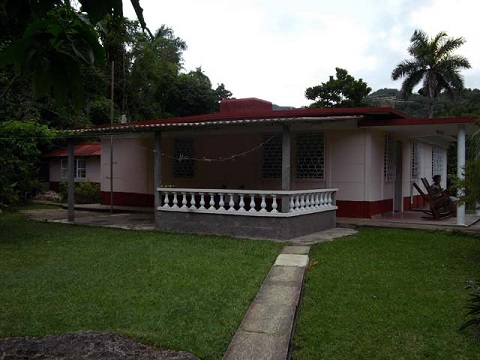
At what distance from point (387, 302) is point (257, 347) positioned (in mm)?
2026

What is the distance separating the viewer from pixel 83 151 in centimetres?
2159

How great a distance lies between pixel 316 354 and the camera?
3.76 meters

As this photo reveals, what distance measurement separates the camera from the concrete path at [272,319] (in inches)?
144

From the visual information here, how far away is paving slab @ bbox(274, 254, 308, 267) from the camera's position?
22.9 ft

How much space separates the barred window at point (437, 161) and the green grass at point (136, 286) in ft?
38.0

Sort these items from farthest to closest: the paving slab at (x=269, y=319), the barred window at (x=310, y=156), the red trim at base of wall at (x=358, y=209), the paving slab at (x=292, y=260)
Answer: the barred window at (x=310, y=156) < the red trim at base of wall at (x=358, y=209) < the paving slab at (x=292, y=260) < the paving slab at (x=269, y=319)

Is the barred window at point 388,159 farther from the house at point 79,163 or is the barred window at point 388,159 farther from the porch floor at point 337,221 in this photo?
the house at point 79,163

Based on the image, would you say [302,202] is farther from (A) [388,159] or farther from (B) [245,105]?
(B) [245,105]

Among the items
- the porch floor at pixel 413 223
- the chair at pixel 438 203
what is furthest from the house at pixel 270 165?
the chair at pixel 438 203

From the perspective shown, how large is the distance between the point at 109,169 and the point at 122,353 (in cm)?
1276

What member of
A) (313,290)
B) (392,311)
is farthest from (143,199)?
(392,311)

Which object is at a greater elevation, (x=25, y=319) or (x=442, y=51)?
(x=442, y=51)

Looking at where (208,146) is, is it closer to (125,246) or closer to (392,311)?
(125,246)

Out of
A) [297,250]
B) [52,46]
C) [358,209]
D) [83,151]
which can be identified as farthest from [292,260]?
[83,151]
